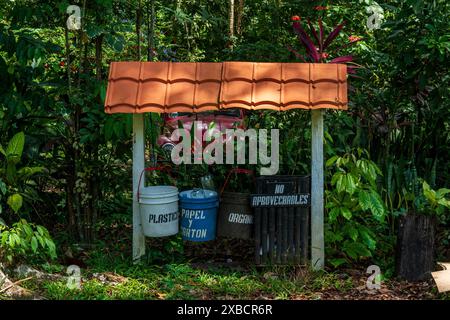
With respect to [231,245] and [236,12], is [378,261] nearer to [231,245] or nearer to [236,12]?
[231,245]

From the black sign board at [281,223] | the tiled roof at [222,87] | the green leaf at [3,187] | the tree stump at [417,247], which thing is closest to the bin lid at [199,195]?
the black sign board at [281,223]

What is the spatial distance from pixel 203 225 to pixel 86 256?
4.15 feet

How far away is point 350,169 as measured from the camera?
5.11 metres

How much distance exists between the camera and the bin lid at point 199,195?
16.3ft

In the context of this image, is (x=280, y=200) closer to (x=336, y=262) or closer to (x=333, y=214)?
(x=333, y=214)

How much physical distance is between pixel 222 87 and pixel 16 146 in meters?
1.98

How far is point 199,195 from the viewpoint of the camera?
504 cm

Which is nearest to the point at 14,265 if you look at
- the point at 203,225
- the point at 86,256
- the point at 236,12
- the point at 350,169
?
the point at 86,256

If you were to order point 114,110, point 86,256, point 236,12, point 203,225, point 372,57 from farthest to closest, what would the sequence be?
point 236,12, point 372,57, point 86,256, point 203,225, point 114,110

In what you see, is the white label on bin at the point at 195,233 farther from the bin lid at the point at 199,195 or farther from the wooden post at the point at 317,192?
the wooden post at the point at 317,192

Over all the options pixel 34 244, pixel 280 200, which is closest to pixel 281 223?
pixel 280 200

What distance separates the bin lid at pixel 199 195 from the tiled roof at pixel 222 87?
80cm

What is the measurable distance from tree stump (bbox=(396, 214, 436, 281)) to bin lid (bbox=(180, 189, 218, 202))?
1.66m

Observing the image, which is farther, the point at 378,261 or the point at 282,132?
the point at 282,132
